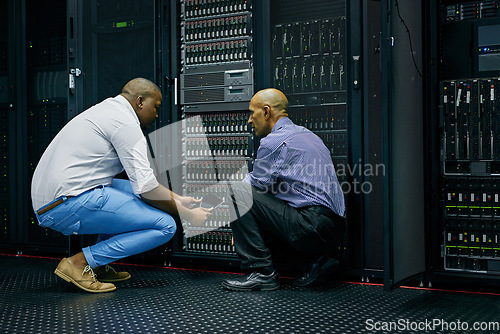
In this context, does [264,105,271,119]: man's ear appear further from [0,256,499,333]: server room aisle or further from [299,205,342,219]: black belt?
[0,256,499,333]: server room aisle

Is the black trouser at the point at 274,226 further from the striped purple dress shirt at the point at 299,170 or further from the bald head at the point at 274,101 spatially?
the bald head at the point at 274,101

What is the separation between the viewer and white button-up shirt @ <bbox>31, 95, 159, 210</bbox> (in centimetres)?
309

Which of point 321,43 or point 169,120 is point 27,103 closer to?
point 169,120

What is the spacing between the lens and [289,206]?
3164 millimetres

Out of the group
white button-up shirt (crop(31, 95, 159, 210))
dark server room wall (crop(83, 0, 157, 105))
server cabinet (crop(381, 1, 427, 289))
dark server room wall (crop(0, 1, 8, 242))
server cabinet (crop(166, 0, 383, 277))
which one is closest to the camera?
server cabinet (crop(381, 1, 427, 289))

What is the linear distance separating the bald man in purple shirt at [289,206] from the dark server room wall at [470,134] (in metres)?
0.78

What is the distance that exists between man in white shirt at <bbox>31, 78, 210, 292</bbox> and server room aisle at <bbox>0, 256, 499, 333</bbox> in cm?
25

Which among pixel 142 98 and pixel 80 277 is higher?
pixel 142 98

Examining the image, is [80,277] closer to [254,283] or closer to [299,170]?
[254,283]

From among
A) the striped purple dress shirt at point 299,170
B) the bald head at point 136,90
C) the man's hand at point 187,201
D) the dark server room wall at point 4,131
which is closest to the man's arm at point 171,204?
the man's hand at point 187,201

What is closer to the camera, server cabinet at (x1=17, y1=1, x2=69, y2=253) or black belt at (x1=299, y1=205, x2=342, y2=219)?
black belt at (x1=299, y1=205, x2=342, y2=219)

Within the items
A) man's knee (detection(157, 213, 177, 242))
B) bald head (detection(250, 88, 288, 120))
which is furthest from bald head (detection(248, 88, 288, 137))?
man's knee (detection(157, 213, 177, 242))

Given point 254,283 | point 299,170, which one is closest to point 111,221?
point 254,283

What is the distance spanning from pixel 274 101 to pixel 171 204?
1.02 meters
